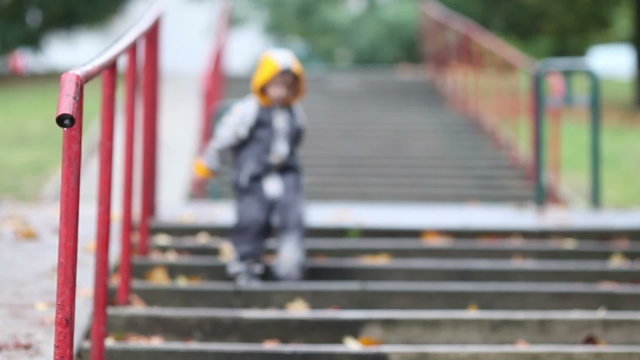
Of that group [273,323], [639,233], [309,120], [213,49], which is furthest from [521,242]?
[309,120]

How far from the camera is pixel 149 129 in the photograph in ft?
20.8

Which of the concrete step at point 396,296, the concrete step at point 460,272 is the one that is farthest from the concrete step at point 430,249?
the concrete step at point 396,296

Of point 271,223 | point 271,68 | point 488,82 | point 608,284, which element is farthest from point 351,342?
point 488,82

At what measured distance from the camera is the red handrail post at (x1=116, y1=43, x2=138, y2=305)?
518cm

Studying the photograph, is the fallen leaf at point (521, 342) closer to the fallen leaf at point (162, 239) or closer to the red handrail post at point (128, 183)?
the red handrail post at point (128, 183)

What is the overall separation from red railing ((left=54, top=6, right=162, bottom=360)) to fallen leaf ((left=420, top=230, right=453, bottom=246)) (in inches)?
64.9

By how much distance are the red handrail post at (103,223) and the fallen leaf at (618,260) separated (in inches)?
129

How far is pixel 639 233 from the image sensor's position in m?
6.95

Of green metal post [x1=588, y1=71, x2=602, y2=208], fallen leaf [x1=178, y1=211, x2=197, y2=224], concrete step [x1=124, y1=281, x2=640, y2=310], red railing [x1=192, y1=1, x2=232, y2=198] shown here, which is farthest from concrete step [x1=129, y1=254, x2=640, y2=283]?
red railing [x1=192, y1=1, x2=232, y2=198]

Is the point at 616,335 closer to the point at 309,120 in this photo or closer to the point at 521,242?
the point at 521,242

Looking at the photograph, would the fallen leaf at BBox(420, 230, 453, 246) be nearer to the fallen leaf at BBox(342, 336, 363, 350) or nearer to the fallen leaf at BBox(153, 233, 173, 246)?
the fallen leaf at BBox(153, 233, 173, 246)

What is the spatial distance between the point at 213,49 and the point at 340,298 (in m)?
5.75

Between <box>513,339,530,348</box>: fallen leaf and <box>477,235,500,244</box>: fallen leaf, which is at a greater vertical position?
<box>477,235,500,244</box>: fallen leaf

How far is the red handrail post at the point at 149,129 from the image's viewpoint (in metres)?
6.20
